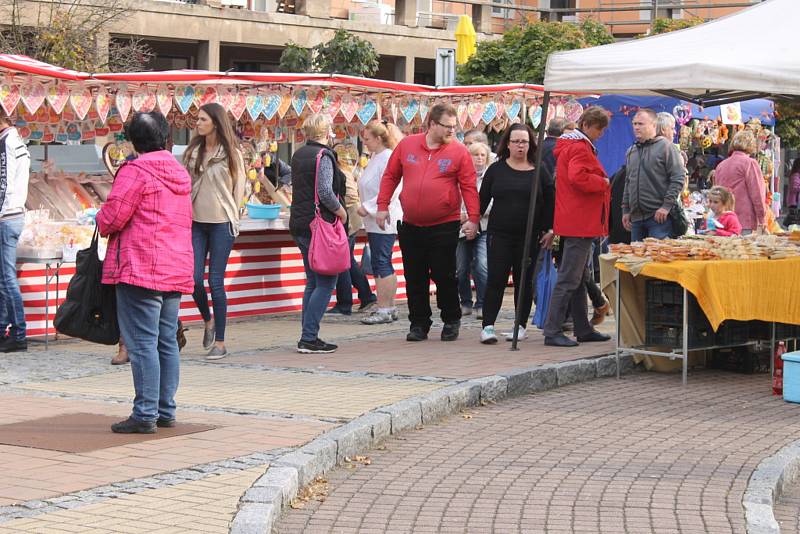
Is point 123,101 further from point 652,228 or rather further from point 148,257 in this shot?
point 148,257

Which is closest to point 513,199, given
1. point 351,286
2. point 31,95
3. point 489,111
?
point 351,286

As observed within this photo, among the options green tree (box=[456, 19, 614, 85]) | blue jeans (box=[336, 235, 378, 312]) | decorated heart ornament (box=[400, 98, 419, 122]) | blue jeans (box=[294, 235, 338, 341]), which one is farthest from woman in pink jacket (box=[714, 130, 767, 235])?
green tree (box=[456, 19, 614, 85])

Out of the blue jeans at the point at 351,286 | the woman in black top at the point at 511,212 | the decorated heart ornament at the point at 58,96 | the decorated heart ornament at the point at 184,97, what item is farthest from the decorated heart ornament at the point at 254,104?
the woman in black top at the point at 511,212

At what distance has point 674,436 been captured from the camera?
8.28 metres

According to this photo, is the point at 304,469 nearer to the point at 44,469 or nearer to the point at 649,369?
the point at 44,469

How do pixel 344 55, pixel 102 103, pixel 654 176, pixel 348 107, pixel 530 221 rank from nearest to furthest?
1. pixel 530 221
2. pixel 654 176
3. pixel 102 103
4. pixel 348 107
5. pixel 344 55

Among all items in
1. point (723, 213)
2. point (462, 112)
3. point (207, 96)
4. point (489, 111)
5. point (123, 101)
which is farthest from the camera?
point (489, 111)

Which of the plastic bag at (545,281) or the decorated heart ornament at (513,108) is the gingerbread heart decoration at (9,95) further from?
the decorated heart ornament at (513,108)

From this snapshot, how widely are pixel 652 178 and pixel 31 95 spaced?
18.8 feet

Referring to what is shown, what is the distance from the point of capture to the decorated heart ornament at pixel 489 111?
59.7ft

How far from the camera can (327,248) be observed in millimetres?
10766

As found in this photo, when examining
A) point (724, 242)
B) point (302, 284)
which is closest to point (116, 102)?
point (302, 284)

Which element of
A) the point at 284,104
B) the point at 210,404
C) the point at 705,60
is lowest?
the point at 210,404

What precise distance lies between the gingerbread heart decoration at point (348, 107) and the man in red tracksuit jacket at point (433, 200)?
4.75 meters
